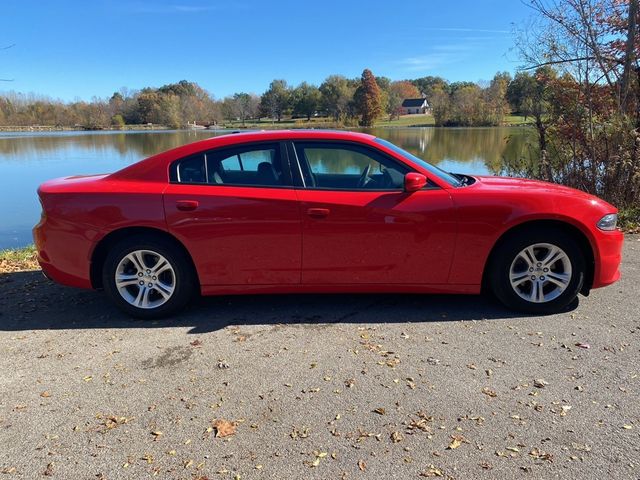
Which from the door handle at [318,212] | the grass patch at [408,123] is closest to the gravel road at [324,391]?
the door handle at [318,212]

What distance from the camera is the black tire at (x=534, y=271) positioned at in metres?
4.00

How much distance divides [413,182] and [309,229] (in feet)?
3.08

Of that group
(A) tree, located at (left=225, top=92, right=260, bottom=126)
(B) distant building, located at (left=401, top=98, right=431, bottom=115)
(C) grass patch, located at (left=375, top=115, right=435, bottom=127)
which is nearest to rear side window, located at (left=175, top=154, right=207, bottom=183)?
(C) grass patch, located at (left=375, top=115, right=435, bottom=127)

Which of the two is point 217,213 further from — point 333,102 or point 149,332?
point 333,102

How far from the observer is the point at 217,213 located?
392 cm

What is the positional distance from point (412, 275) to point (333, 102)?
89924mm

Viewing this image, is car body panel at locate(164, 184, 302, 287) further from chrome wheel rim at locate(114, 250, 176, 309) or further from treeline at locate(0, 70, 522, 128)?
treeline at locate(0, 70, 522, 128)

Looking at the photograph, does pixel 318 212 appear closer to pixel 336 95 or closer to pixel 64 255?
pixel 64 255

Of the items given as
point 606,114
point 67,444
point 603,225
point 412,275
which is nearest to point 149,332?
point 67,444

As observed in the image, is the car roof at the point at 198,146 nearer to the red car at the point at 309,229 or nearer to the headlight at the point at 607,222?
the red car at the point at 309,229

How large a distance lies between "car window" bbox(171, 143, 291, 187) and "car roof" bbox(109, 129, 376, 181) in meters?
0.06

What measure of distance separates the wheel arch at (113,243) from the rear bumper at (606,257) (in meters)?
3.47

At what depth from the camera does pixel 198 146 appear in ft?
13.5

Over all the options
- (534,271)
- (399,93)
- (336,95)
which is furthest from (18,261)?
(399,93)
